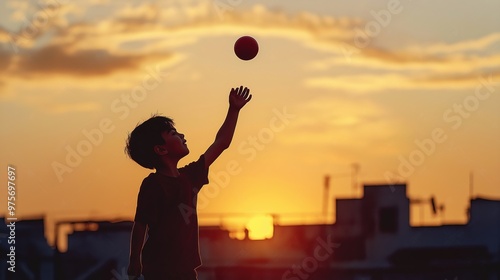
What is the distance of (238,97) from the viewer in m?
12.9

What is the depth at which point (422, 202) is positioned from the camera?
60.3m

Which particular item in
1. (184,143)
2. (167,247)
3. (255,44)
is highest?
(255,44)

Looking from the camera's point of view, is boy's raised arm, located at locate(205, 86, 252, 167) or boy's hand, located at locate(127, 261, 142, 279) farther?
boy's raised arm, located at locate(205, 86, 252, 167)

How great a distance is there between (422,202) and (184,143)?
48.7m

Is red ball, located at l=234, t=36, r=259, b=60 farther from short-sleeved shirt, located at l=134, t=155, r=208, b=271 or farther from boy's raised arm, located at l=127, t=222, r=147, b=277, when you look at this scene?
boy's raised arm, located at l=127, t=222, r=147, b=277

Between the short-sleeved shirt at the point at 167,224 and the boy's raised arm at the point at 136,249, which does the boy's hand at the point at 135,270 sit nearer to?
the boy's raised arm at the point at 136,249

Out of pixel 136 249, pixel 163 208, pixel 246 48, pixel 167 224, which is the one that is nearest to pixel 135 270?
pixel 136 249

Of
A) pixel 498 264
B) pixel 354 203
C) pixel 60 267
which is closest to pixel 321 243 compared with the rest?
pixel 354 203

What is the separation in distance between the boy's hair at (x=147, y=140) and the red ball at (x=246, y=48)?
2.67 meters

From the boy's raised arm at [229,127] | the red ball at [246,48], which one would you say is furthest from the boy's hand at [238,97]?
the red ball at [246,48]

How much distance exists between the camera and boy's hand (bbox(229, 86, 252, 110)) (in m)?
12.8

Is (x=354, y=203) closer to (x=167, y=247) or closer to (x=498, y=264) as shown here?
(x=498, y=264)

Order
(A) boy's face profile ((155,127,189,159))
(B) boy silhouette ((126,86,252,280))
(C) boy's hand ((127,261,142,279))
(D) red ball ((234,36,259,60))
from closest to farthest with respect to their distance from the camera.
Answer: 1. (C) boy's hand ((127,261,142,279))
2. (B) boy silhouette ((126,86,252,280))
3. (A) boy's face profile ((155,127,189,159))
4. (D) red ball ((234,36,259,60))

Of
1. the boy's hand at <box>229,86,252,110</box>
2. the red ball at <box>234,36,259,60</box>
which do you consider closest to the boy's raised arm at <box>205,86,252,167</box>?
the boy's hand at <box>229,86,252,110</box>
